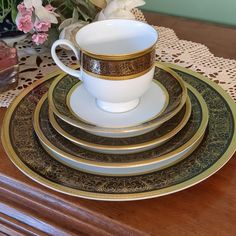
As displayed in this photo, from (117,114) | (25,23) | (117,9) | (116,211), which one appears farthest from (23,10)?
(116,211)

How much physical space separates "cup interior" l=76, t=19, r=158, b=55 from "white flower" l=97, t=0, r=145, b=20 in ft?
0.52

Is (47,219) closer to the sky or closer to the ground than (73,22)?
closer to the ground

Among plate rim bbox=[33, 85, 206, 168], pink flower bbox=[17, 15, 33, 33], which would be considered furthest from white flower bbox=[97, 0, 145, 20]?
plate rim bbox=[33, 85, 206, 168]

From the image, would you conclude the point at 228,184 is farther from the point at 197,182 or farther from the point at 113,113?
the point at 113,113

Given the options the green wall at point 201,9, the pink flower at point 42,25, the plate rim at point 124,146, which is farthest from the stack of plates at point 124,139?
the green wall at point 201,9

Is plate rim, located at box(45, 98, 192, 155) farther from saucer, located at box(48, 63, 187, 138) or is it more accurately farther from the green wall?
the green wall

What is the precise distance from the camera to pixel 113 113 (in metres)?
0.61

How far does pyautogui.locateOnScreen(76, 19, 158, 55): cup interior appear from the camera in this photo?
2.06 feet

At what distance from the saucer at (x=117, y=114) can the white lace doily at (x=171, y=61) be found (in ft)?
0.43

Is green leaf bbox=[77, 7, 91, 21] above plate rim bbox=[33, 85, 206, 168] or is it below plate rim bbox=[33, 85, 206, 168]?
above

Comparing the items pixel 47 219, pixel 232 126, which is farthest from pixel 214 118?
pixel 47 219

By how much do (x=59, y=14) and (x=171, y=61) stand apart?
206 mm

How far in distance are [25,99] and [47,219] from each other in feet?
0.65

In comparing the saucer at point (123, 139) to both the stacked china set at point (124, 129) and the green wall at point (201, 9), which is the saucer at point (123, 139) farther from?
the green wall at point (201, 9)
